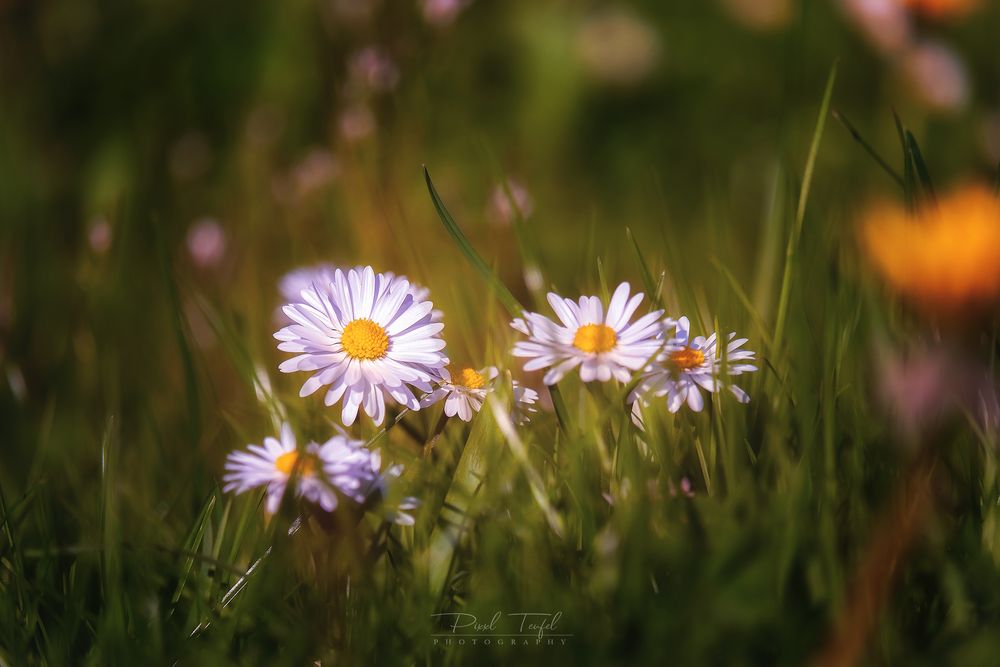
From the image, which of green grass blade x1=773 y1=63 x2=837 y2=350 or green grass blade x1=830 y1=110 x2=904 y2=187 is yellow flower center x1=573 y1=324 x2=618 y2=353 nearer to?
green grass blade x1=773 y1=63 x2=837 y2=350

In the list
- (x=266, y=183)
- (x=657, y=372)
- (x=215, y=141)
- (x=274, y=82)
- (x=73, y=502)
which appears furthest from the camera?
(x=274, y=82)

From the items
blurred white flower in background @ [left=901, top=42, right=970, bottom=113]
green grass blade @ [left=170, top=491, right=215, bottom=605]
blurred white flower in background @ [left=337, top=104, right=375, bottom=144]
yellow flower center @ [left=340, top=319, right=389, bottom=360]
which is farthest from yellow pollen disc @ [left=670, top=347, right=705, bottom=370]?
blurred white flower in background @ [left=901, top=42, right=970, bottom=113]

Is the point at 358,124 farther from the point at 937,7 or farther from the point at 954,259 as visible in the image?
the point at 954,259

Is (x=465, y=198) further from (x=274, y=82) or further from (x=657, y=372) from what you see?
(x=657, y=372)

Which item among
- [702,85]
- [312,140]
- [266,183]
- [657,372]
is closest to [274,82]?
[312,140]

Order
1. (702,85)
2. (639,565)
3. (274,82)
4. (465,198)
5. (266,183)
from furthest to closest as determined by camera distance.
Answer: (702,85), (274,82), (465,198), (266,183), (639,565)

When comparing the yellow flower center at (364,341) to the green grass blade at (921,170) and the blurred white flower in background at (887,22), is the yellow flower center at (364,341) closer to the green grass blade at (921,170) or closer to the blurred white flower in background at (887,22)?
the green grass blade at (921,170)
